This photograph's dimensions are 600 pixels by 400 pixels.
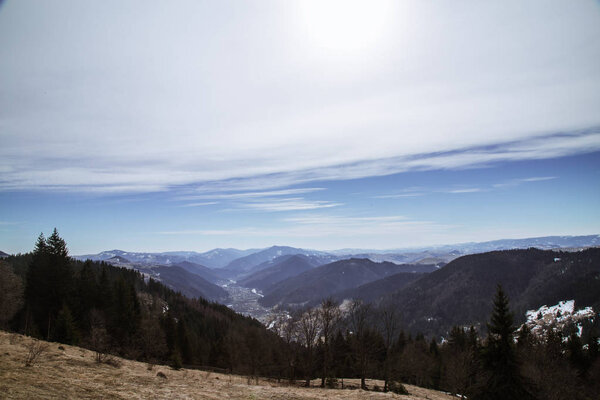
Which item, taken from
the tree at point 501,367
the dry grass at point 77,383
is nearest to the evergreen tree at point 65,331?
the dry grass at point 77,383

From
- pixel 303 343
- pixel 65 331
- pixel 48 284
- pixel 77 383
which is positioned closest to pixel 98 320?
pixel 65 331

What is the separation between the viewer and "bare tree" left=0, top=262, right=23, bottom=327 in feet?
142

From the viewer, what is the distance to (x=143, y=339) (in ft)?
163

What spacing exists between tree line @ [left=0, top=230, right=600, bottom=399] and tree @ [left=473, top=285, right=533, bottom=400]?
9cm

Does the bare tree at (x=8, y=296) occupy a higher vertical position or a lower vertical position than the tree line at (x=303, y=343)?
higher

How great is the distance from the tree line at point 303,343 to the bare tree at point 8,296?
163mm

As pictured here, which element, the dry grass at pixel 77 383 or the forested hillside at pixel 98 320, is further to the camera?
the forested hillside at pixel 98 320

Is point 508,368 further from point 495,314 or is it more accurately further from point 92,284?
point 92,284

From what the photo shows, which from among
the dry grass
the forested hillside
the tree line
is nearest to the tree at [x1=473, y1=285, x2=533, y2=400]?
the tree line

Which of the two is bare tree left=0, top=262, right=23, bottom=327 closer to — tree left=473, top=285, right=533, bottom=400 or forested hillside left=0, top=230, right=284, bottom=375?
forested hillside left=0, top=230, right=284, bottom=375

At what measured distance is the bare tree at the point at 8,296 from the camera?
1702 inches

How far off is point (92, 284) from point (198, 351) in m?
33.1

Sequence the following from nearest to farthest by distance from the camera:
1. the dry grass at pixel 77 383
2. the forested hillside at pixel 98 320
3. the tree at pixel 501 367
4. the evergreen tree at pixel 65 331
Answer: the dry grass at pixel 77 383, the tree at pixel 501 367, the evergreen tree at pixel 65 331, the forested hillside at pixel 98 320

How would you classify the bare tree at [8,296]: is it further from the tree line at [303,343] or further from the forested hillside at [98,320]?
the forested hillside at [98,320]
